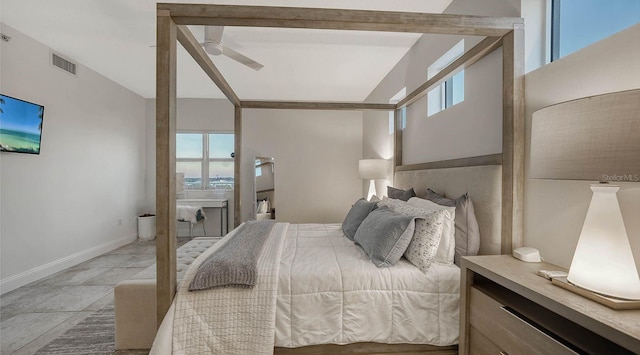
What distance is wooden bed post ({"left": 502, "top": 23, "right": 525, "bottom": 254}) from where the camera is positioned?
A: 1380mm

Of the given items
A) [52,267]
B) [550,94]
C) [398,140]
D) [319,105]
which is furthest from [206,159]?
[550,94]

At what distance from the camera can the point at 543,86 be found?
4.22ft

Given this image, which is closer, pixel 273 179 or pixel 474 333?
pixel 474 333

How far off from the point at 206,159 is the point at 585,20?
5234mm

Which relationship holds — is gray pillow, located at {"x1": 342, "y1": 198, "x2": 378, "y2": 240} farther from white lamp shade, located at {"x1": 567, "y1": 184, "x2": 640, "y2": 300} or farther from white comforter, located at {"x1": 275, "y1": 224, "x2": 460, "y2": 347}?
white lamp shade, located at {"x1": 567, "y1": 184, "x2": 640, "y2": 300}

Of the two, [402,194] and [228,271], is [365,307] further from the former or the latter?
[402,194]

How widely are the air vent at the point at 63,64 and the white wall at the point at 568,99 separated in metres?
4.75

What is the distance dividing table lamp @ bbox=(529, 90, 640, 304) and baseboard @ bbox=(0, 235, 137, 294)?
445 cm

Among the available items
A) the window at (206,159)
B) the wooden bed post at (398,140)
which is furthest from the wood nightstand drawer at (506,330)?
the window at (206,159)

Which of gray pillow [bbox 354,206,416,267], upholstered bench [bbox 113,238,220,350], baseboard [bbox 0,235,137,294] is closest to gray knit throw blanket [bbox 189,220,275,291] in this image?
upholstered bench [bbox 113,238,220,350]

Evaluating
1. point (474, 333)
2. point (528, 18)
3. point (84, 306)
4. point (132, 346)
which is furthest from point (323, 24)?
point (84, 306)

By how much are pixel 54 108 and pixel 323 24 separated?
3703 mm

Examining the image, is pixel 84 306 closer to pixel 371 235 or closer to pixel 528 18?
pixel 371 235

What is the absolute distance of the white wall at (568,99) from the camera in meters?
0.96
